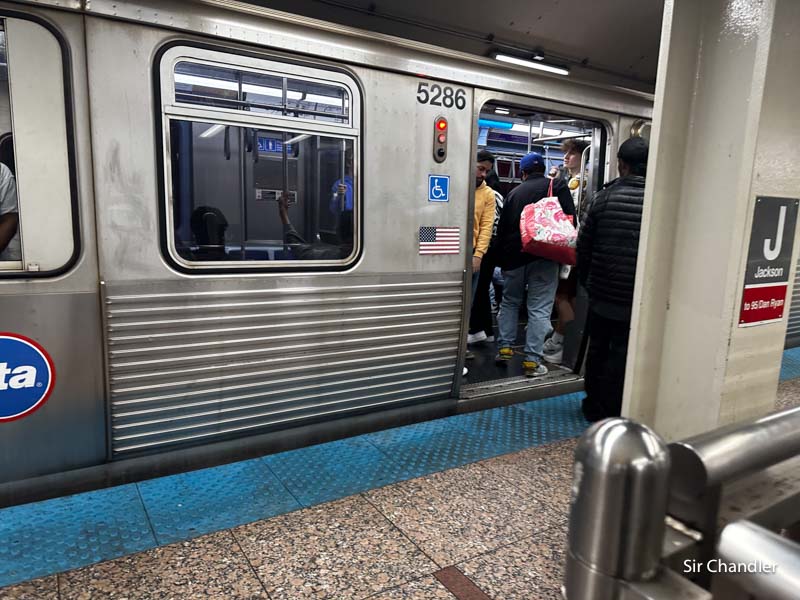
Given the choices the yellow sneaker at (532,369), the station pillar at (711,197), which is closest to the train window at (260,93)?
the station pillar at (711,197)

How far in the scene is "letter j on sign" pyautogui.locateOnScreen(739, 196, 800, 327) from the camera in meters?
1.68

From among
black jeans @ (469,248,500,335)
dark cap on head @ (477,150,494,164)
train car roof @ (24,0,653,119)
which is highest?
train car roof @ (24,0,653,119)

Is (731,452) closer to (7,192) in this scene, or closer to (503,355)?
(7,192)

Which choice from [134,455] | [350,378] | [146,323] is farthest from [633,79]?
[134,455]

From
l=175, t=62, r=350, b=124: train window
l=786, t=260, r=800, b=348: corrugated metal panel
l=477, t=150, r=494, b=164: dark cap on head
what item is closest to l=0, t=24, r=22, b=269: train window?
l=175, t=62, r=350, b=124: train window

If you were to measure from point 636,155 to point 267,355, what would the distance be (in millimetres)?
2500

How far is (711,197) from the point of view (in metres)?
1.68

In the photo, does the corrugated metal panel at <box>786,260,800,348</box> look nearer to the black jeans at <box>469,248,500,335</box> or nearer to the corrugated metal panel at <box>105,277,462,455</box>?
the black jeans at <box>469,248,500,335</box>

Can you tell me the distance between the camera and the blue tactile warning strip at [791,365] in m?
5.14

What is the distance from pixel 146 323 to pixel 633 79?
175 inches

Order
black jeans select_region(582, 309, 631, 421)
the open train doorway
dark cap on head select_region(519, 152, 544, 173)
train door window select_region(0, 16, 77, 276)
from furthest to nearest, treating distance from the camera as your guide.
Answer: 1. dark cap on head select_region(519, 152, 544, 173)
2. the open train doorway
3. black jeans select_region(582, 309, 631, 421)
4. train door window select_region(0, 16, 77, 276)

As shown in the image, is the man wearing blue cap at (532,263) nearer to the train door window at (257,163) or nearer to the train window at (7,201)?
the train door window at (257,163)

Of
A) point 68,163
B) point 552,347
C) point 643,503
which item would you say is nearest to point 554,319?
point 552,347

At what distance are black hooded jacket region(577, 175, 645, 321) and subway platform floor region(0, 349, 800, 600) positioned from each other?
1.01m
